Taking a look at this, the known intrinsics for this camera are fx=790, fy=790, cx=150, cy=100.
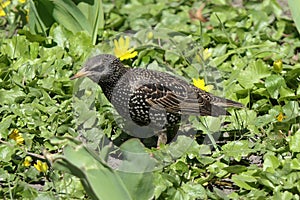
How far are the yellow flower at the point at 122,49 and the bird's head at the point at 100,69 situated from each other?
2.61 ft

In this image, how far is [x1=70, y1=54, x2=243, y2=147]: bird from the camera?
5137mm

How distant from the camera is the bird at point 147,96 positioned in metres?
5.14

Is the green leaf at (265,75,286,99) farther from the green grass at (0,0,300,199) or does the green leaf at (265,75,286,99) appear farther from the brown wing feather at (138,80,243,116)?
the brown wing feather at (138,80,243,116)

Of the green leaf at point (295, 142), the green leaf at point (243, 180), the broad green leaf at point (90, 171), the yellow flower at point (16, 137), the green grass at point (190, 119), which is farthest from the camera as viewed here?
the yellow flower at point (16, 137)

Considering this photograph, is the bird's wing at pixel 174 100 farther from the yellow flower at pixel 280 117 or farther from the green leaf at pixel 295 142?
the green leaf at pixel 295 142

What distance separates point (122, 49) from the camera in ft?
20.1

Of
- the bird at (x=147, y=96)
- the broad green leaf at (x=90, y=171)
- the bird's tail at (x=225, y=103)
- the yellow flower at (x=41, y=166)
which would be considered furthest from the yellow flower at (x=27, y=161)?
the bird's tail at (x=225, y=103)

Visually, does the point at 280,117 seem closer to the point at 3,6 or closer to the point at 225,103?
the point at 225,103

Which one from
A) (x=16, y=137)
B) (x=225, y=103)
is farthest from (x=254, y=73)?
(x=16, y=137)

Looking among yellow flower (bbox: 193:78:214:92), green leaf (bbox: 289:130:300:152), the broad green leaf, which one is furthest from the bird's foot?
the broad green leaf

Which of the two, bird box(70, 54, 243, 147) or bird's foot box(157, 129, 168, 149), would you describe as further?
bird's foot box(157, 129, 168, 149)

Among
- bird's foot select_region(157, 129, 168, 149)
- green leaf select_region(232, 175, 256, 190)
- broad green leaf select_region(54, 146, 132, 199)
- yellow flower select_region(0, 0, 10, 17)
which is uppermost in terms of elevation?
broad green leaf select_region(54, 146, 132, 199)

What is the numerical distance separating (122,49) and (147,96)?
1066 mm

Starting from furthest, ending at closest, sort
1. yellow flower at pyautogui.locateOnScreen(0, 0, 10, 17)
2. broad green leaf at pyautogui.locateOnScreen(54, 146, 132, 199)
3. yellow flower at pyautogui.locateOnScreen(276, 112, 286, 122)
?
1. yellow flower at pyautogui.locateOnScreen(0, 0, 10, 17)
2. yellow flower at pyautogui.locateOnScreen(276, 112, 286, 122)
3. broad green leaf at pyautogui.locateOnScreen(54, 146, 132, 199)
